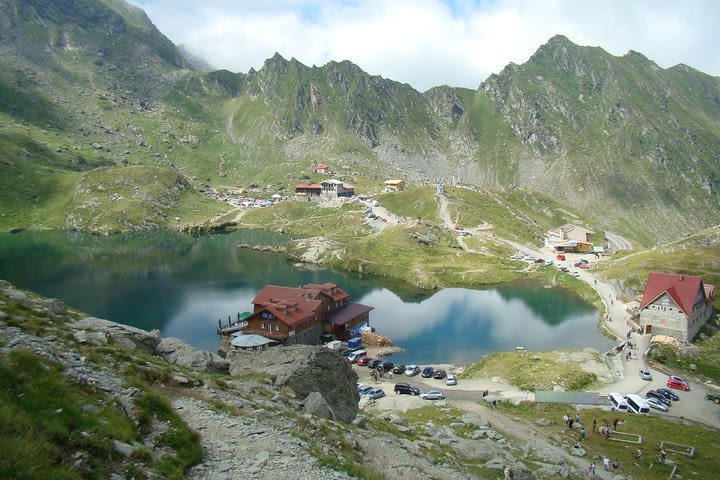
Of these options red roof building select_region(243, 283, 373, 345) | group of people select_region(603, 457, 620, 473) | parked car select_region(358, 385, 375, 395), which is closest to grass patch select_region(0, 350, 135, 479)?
group of people select_region(603, 457, 620, 473)

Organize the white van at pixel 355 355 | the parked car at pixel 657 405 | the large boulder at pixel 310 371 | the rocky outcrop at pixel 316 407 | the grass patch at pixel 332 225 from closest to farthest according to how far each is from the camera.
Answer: the rocky outcrop at pixel 316 407 < the large boulder at pixel 310 371 < the parked car at pixel 657 405 < the white van at pixel 355 355 < the grass patch at pixel 332 225

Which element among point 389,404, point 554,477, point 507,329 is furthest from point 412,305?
point 554,477

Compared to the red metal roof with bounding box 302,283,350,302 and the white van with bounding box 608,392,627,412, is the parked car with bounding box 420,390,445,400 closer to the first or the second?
the white van with bounding box 608,392,627,412

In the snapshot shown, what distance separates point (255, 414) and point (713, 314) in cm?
9070

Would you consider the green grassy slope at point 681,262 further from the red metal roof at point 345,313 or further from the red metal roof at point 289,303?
the red metal roof at point 289,303

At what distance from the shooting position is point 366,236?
159 meters

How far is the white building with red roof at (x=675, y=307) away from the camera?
73.8 m

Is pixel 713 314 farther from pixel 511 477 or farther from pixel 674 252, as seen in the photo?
pixel 511 477

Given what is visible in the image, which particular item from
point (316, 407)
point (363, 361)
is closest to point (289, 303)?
point (363, 361)

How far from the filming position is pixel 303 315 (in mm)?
75688

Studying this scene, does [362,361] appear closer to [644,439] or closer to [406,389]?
[406,389]

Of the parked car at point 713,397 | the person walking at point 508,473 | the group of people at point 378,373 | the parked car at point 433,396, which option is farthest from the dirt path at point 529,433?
the parked car at point 713,397

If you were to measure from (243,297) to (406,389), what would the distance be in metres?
57.9

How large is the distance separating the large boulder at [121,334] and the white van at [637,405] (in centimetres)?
4856
